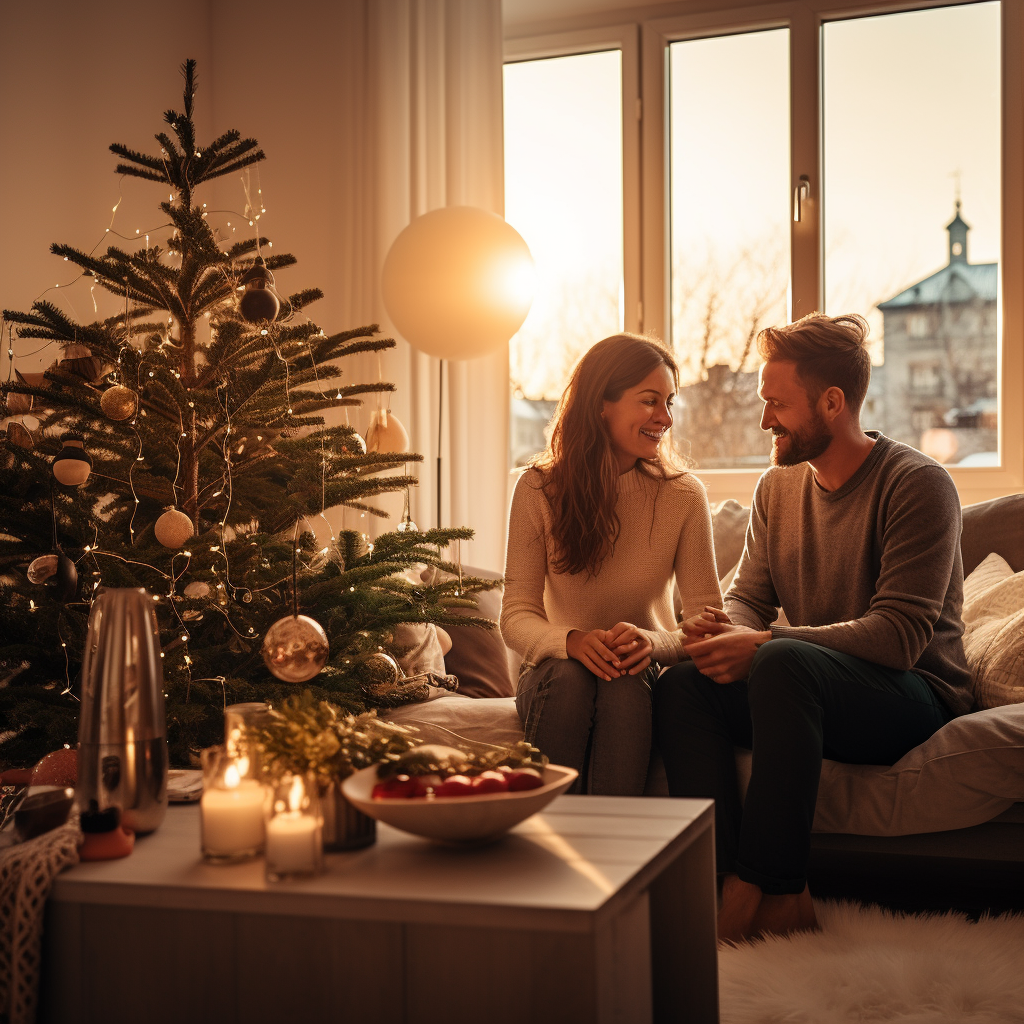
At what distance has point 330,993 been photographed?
1.02 m

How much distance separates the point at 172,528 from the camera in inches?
68.2

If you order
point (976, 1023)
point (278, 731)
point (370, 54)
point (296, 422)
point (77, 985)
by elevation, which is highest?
point (370, 54)

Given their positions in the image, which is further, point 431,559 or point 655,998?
point 431,559

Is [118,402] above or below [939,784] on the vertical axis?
above

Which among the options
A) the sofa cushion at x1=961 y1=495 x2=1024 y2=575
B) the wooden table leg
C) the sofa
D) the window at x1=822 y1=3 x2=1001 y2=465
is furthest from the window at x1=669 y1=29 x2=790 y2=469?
the wooden table leg

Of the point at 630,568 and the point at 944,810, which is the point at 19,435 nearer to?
the point at 630,568

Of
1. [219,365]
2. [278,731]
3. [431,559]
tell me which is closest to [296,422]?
[219,365]

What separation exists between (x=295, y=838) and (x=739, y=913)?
951 millimetres

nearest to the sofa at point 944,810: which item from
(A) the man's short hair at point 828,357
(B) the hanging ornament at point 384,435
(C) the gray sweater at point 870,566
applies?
(C) the gray sweater at point 870,566

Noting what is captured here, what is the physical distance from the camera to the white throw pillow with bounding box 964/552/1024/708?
1.97m

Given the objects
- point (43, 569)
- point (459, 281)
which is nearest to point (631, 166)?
point (459, 281)

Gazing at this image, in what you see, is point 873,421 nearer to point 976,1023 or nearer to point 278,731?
point 976,1023

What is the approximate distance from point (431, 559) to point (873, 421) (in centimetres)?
197

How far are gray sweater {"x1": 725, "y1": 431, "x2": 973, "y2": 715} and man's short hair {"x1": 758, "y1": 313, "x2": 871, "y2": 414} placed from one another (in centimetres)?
13
